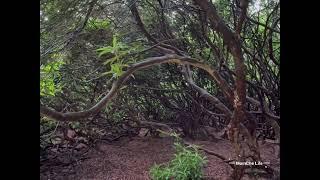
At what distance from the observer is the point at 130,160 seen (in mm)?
1217

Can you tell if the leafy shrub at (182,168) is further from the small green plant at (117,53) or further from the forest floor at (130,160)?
the small green plant at (117,53)

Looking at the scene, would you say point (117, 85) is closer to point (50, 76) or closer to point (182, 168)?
point (50, 76)

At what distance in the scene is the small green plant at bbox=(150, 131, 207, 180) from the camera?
3.77 feet

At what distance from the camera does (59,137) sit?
4.19 feet

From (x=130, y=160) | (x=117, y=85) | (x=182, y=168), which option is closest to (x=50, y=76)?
(x=117, y=85)

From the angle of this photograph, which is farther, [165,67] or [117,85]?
[165,67]

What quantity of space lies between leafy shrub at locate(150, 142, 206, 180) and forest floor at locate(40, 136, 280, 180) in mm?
26

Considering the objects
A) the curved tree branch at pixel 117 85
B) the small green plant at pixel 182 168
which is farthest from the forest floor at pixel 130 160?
the curved tree branch at pixel 117 85

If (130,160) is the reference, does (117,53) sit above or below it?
above

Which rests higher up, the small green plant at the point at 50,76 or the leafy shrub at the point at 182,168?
the small green plant at the point at 50,76

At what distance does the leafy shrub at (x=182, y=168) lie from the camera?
45.2 inches

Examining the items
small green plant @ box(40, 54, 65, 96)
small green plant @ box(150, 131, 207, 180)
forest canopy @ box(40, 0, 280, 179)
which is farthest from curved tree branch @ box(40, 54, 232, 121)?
small green plant @ box(150, 131, 207, 180)
